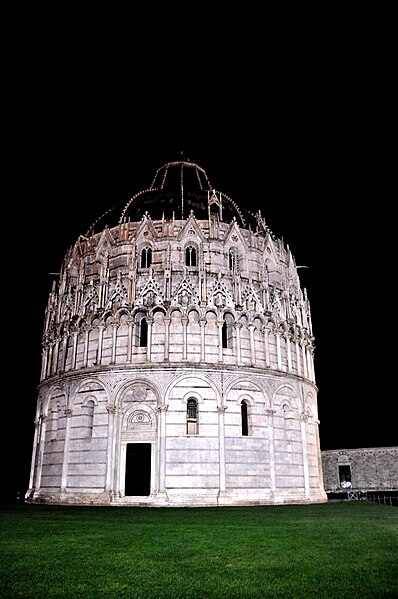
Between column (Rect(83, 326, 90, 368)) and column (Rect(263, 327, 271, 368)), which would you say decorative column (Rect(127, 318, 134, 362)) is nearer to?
column (Rect(83, 326, 90, 368))

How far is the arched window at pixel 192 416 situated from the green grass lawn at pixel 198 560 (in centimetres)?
1204

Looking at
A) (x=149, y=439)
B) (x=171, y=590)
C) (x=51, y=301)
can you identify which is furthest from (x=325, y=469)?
(x=171, y=590)

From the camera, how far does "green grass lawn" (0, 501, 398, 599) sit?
788 cm

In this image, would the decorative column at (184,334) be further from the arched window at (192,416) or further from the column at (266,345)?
the column at (266,345)

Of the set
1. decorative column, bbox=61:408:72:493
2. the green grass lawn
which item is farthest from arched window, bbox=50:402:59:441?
the green grass lawn

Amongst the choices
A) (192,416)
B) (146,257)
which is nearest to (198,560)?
(192,416)

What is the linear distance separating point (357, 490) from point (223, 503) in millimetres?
23308

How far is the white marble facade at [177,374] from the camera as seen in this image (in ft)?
92.8

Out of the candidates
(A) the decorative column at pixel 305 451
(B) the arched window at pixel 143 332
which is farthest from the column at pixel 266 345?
(B) the arched window at pixel 143 332

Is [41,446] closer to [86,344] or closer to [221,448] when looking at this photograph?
[86,344]

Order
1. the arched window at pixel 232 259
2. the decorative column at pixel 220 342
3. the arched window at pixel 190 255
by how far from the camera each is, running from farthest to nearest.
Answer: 1. the arched window at pixel 232 259
2. the arched window at pixel 190 255
3. the decorative column at pixel 220 342

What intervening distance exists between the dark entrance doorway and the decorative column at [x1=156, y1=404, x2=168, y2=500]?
1469 millimetres

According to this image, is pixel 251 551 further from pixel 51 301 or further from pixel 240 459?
pixel 51 301

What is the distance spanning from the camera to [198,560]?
400 inches
